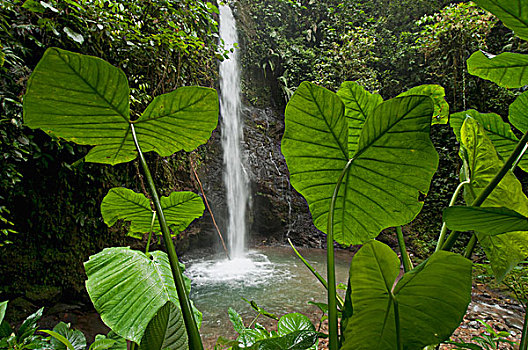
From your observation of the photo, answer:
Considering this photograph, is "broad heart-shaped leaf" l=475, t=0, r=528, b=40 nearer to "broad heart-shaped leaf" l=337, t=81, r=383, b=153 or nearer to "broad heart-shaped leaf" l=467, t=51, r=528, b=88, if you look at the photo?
"broad heart-shaped leaf" l=467, t=51, r=528, b=88

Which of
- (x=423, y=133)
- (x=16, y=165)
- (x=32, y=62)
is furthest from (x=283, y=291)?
(x=32, y=62)

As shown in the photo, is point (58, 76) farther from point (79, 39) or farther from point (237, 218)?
point (237, 218)

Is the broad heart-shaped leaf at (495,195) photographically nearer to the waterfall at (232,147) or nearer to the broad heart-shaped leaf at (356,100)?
the broad heart-shaped leaf at (356,100)

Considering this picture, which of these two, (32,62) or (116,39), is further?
(116,39)

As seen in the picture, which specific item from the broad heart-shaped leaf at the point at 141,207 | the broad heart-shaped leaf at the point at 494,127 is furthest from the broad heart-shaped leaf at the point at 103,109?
the broad heart-shaped leaf at the point at 494,127

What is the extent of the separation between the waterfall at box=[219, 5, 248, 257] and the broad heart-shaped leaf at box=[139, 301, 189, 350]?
5104 millimetres

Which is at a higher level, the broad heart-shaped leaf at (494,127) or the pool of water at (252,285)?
the broad heart-shaped leaf at (494,127)

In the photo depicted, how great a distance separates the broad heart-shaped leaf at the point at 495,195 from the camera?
1.55 ft

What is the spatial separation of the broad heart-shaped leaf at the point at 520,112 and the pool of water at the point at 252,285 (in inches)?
90.3

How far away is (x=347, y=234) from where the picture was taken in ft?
2.19

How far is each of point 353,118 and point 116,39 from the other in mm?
2271

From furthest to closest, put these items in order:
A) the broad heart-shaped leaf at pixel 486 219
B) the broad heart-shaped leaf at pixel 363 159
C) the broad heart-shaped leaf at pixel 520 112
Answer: the broad heart-shaped leaf at pixel 520 112, the broad heart-shaped leaf at pixel 363 159, the broad heart-shaped leaf at pixel 486 219

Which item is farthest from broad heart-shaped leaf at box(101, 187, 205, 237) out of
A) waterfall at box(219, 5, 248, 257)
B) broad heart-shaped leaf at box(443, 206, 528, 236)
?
waterfall at box(219, 5, 248, 257)

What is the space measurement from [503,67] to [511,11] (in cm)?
23
